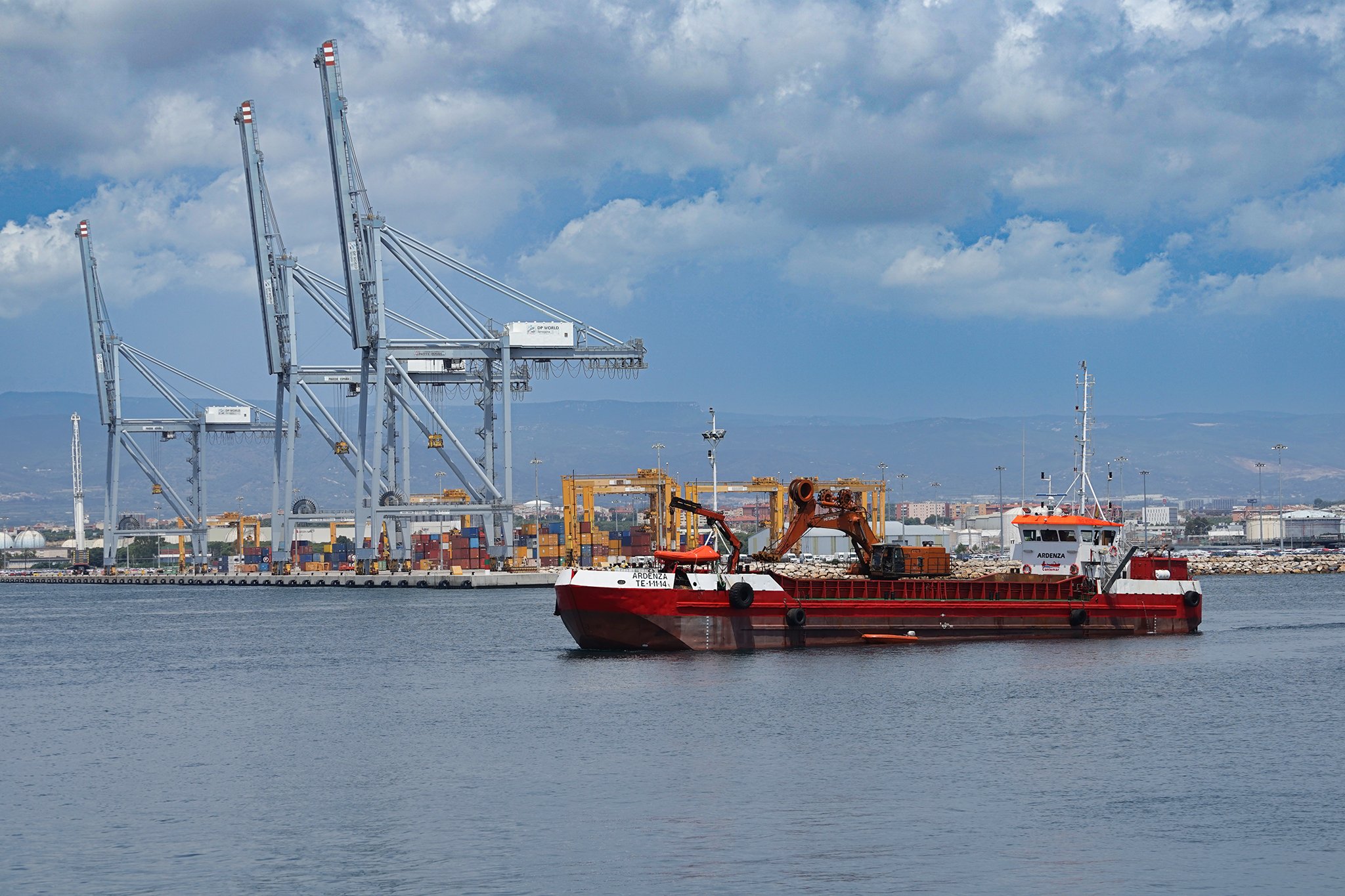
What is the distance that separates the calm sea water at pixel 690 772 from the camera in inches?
931

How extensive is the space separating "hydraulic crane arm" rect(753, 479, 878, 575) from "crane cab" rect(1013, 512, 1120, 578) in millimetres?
6342

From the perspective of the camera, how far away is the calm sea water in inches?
931

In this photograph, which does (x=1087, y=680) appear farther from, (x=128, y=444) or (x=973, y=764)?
(x=128, y=444)

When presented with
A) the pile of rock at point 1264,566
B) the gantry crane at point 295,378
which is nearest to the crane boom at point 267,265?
the gantry crane at point 295,378

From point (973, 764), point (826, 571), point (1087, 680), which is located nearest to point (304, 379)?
point (826, 571)

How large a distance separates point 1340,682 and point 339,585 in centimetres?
10418

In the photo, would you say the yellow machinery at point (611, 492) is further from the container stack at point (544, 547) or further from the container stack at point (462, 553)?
the container stack at point (462, 553)

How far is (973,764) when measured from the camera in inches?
1250

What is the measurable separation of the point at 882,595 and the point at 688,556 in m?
7.81

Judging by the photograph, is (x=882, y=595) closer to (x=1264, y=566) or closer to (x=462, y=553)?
(x=462, y=553)

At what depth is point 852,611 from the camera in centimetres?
5228

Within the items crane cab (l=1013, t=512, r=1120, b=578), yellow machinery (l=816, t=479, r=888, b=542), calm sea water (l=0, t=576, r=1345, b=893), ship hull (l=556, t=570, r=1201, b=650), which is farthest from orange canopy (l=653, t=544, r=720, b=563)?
yellow machinery (l=816, t=479, r=888, b=542)

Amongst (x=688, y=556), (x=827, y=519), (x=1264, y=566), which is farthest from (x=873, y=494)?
(x=688, y=556)

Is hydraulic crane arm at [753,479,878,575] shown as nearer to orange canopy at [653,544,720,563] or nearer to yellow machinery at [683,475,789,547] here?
orange canopy at [653,544,720,563]
